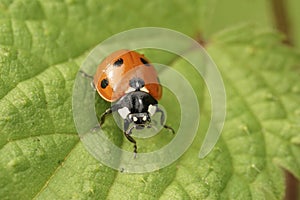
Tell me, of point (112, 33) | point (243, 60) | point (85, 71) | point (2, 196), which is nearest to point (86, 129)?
point (85, 71)

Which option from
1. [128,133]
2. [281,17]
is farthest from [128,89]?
[281,17]

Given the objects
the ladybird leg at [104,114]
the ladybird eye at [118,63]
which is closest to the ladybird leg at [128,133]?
the ladybird leg at [104,114]

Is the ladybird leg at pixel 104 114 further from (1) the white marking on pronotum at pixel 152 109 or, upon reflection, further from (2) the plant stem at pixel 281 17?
(2) the plant stem at pixel 281 17

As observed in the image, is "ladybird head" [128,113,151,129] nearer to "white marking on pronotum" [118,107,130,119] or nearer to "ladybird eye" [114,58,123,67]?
"white marking on pronotum" [118,107,130,119]

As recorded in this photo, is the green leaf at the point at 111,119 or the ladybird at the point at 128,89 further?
A: the ladybird at the point at 128,89

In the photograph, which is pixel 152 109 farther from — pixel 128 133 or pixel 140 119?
pixel 128 133

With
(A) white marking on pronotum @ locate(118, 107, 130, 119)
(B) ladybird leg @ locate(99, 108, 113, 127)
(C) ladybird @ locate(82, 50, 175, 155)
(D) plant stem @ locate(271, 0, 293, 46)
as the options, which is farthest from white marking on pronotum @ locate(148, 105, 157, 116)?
(D) plant stem @ locate(271, 0, 293, 46)
